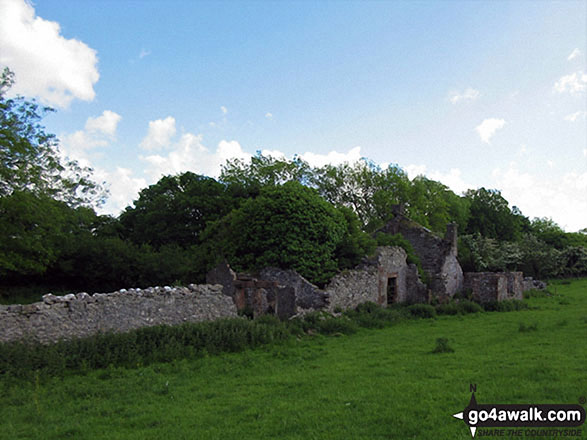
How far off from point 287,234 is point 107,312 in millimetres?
8171

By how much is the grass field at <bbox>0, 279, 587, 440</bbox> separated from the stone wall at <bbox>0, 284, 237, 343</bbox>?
173 centimetres

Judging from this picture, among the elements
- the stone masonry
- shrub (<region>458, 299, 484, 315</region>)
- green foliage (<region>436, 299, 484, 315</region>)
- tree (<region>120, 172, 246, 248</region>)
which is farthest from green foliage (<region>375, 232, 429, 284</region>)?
tree (<region>120, 172, 246, 248</region>)

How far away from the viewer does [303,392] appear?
7.88 meters

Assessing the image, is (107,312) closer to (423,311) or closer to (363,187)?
(423,311)

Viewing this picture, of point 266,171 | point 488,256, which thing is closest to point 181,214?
point 266,171

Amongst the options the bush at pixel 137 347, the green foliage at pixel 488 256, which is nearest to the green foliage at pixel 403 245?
the bush at pixel 137 347

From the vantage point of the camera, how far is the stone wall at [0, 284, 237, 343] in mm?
10273

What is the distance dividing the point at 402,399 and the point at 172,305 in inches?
324

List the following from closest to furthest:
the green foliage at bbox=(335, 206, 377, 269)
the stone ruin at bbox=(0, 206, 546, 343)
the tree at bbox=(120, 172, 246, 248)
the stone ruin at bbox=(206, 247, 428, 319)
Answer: the stone ruin at bbox=(0, 206, 546, 343) → the stone ruin at bbox=(206, 247, 428, 319) → the green foliage at bbox=(335, 206, 377, 269) → the tree at bbox=(120, 172, 246, 248)

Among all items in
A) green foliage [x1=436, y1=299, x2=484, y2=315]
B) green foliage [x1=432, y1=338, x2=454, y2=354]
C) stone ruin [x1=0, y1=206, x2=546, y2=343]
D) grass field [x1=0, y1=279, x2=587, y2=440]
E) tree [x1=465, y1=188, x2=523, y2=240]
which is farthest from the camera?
tree [x1=465, y1=188, x2=523, y2=240]

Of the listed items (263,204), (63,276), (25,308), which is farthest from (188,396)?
(63,276)

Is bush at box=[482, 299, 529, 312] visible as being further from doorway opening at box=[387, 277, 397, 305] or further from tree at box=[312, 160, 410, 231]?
tree at box=[312, 160, 410, 231]

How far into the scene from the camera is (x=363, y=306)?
59.8 feet

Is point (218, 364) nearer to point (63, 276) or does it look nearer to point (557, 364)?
point (557, 364)
